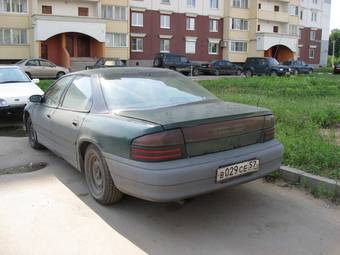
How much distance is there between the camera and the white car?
356 inches

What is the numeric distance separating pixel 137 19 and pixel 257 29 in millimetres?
15233

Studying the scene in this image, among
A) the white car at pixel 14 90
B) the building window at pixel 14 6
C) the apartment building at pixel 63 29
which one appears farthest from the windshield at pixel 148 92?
the building window at pixel 14 6

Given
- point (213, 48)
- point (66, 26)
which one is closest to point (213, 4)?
point (213, 48)

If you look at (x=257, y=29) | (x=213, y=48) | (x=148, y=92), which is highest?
(x=257, y=29)

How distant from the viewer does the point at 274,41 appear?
47656mm

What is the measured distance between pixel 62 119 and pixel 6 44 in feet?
103

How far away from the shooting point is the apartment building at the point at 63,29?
33469mm

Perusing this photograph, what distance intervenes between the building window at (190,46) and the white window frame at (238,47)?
4.81 m

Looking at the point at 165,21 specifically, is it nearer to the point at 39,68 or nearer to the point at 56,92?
the point at 39,68

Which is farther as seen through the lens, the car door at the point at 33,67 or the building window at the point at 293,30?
the building window at the point at 293,30

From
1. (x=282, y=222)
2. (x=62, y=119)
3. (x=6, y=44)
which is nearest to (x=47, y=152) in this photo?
(x=62, y=119)

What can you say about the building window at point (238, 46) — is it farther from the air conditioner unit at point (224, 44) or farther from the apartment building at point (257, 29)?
the air conditioner unit at point (224, 44)

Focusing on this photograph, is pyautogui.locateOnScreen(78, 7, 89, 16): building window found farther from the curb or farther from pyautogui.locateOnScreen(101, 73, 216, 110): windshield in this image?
the curb

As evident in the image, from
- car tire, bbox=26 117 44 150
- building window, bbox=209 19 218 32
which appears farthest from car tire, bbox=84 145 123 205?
building window, bbox=209 19 218 32
